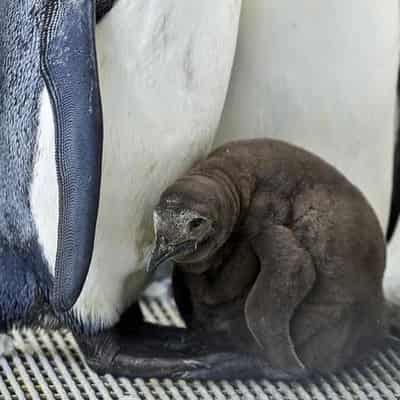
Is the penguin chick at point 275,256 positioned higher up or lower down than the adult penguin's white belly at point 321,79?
lower down

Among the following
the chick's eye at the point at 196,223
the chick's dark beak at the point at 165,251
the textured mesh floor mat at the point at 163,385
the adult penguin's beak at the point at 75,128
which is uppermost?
the adult penguin's beak at the point at 75,128

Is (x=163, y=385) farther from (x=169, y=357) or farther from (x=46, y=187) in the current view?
(x=46, y=187)

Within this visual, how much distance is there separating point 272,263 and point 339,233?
82 mm

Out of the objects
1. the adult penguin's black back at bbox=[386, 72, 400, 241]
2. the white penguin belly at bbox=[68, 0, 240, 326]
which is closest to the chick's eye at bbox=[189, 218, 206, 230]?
the white penguin belly at bbox=[68, 0, 240, 326]

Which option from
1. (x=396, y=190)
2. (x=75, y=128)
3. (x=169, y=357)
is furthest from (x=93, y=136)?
(x=396, y=190)

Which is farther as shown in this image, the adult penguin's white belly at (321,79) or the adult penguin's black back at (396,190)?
the adult penguin's black back at (396,190)

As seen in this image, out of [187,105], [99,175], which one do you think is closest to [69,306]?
[99,175]

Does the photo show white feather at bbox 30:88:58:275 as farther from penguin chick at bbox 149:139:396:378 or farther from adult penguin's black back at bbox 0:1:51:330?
penguin chick at bbox 149:139:396:378

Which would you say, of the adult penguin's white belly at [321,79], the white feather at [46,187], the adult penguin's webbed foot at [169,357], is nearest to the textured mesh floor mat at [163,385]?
the adult penguin's webbed foot at [169,357]

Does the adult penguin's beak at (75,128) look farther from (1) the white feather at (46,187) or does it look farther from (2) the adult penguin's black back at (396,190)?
(2) the adult penguin's black back at (396,190)

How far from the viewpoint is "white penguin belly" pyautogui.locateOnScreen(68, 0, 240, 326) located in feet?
3.72

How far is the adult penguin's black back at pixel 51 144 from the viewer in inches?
42.7

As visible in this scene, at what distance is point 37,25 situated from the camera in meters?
1.14

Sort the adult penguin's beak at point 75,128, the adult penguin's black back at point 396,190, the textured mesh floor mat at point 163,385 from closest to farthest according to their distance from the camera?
Answer: the adult penguin's beak at point 75,128 → the textured mesh floor mat at point 163,385 → the adult penguin's black back at point 396,190
